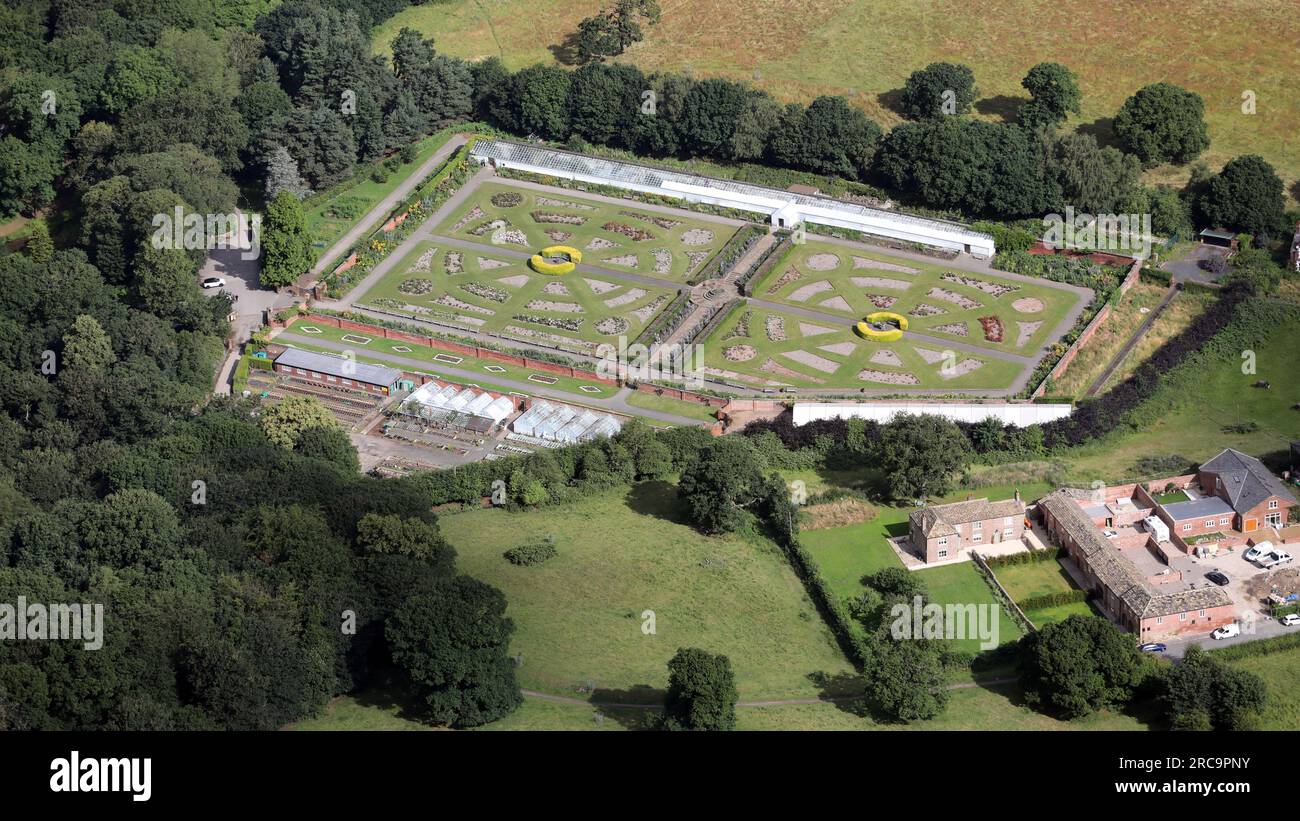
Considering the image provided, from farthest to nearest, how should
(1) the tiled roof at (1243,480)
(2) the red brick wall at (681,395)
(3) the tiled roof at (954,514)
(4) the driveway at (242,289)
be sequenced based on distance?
1. (4) the driveway at (242,289)
2. (2) the red brick wall at (681,395)
3. (1) the tiled roof at (1243,480)
4. (3) the tiled roof at (954,514)

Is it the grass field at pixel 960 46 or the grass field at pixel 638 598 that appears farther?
the grass field at pixel 960 46

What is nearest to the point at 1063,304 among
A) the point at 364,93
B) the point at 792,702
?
the point at 792,702

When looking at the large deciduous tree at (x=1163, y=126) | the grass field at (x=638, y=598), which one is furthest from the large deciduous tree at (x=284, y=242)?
the large deciduous tree at (x=1163, y=126)

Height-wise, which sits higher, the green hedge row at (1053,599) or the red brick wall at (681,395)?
the red brick wall at (681,395)

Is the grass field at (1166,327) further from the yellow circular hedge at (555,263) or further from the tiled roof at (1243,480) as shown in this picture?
the yellow circular hedge at (555,263)

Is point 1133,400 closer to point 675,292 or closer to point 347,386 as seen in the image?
point 675,292

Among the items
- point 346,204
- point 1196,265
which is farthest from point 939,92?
point 346,204

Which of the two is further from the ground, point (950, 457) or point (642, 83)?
point (642, 83)

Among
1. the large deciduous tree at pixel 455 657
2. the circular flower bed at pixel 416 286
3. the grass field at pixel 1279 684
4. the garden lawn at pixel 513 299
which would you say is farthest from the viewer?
the circular flower bed at pixel 416 286
